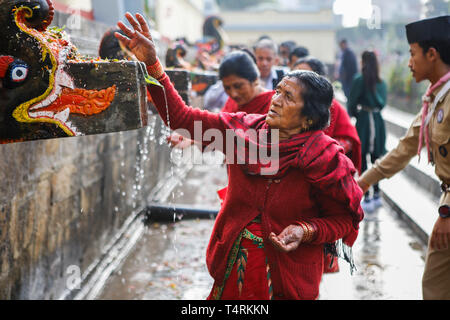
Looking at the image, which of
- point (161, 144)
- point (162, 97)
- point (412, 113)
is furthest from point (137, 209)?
point (412, 113)

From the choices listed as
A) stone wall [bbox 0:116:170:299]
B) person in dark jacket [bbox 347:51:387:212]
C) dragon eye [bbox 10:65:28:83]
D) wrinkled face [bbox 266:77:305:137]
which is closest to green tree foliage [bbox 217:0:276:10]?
person in dark jacket [bbox 347:51:387:212]

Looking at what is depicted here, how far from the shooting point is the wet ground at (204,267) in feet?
15.3

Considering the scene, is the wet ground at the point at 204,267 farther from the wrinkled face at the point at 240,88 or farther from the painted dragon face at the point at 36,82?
the painted dragon face at the point at 36,82

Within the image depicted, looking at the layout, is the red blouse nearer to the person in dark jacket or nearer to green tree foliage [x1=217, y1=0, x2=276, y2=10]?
the person in dark jacket

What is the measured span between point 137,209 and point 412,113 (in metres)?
9.76

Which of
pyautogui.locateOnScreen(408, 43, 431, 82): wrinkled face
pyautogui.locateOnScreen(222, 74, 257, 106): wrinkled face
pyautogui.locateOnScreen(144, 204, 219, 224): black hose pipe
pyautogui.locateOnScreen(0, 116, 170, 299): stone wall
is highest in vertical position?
pyautogui.locateOnScreen(408, 43, 431, 82): wrinkled face

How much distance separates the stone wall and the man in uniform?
2530mm

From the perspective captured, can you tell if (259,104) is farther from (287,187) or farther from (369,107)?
(369,107)

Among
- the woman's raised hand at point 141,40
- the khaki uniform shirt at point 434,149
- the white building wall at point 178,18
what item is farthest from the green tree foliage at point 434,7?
the woman's raised hand at point 141,40

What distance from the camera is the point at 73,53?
208cm

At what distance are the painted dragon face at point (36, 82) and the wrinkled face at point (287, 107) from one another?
744mm

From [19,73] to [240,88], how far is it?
183 centimetres

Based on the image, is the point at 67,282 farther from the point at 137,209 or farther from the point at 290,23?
the point at 290,23

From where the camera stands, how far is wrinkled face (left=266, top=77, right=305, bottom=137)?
7.70 feet
